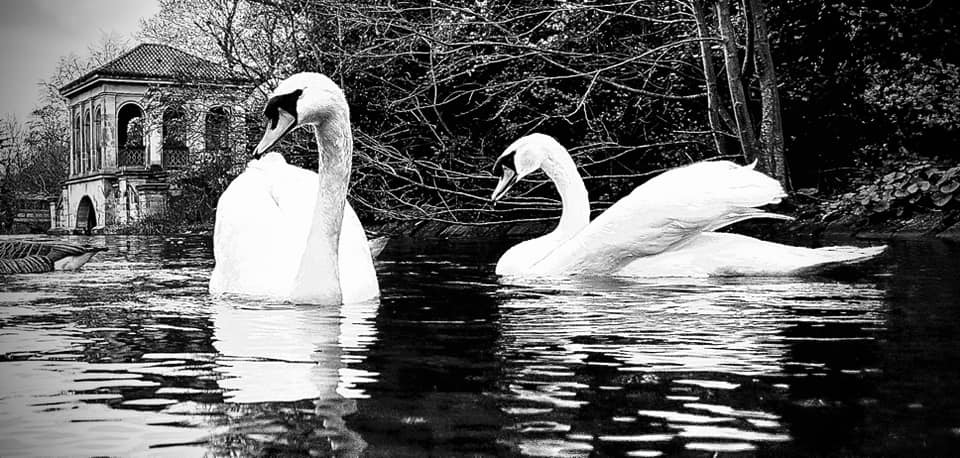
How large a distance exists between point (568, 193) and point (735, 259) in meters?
2.00

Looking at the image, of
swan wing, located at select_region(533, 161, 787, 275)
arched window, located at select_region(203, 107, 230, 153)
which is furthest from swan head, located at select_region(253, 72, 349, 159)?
arched window, located at select_region(203, 107, 230, 153)

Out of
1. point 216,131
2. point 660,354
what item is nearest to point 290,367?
point 660,354

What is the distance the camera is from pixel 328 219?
6.90 meters

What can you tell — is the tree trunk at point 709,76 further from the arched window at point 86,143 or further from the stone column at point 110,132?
the arched window at point 86,143

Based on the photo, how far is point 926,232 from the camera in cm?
1502

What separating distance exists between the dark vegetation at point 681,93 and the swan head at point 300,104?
669 centimetres

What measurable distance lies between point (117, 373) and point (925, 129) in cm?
1563

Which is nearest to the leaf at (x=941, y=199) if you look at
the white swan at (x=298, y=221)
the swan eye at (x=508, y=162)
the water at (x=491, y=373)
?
the swan eye at (x=508, y=162)

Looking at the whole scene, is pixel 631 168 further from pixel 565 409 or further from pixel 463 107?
pixel 565 409

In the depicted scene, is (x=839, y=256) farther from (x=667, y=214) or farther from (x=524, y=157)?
(x=524, y=157)

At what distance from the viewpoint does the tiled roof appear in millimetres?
30766

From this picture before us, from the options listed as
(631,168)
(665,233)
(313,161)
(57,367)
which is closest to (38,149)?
(313,161)

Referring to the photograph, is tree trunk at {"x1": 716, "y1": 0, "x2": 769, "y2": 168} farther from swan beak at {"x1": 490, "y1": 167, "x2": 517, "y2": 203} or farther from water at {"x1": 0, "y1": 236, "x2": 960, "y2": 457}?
water at {"x1": 0, "y1": 236, "x2": 960, "y2": 457}

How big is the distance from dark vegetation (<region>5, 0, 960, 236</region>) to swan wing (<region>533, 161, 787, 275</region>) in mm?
4187
